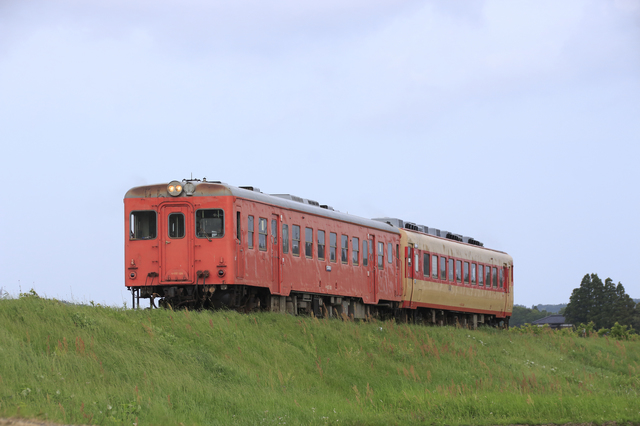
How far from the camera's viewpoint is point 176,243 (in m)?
19.3

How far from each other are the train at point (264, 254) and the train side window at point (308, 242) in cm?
3

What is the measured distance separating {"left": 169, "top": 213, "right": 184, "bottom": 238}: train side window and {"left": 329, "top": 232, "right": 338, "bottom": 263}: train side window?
5.45m

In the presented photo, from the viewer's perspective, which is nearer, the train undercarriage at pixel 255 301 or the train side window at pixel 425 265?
the train undercarriage at pixel 255 301

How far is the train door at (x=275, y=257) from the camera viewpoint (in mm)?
20688

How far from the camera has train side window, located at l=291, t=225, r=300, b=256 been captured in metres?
21.7

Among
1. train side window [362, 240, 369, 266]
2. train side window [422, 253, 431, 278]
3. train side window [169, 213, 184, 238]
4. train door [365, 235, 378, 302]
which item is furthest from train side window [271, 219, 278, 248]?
train side window [422, 253, 431, 278]

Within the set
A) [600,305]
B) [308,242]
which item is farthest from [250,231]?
[600,305]

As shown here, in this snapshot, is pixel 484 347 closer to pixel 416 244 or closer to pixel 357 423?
A: pixel 416 244

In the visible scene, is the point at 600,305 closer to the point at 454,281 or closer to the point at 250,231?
the point at 454,281

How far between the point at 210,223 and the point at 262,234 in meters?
1.61

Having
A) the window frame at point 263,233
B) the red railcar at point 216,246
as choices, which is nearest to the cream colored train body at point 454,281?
the red railcar at point 216,246

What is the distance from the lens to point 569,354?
26031 mm

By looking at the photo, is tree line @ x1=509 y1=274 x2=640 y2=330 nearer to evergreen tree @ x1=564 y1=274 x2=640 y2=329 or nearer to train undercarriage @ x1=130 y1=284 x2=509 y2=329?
evergreen tree @ x1=564 y1=274 x2=640 y2=329

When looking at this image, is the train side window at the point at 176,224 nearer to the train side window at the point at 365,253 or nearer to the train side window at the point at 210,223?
the train side window at the point at 210,223
